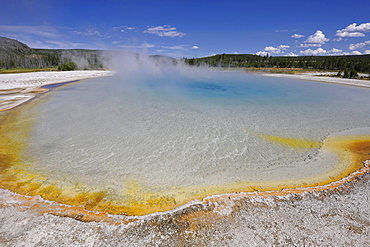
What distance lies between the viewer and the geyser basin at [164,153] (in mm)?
4121

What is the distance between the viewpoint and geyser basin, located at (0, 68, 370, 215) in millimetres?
4121

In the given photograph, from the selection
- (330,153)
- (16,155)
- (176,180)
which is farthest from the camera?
(330,153)

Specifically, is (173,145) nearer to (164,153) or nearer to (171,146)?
(171,146)

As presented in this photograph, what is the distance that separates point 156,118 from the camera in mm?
8859

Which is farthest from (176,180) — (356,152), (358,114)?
(358,114)

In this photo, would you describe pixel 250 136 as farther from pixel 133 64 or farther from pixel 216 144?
pixel 133 64

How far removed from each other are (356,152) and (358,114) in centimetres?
642

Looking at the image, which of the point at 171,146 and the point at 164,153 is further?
the point at 171,146

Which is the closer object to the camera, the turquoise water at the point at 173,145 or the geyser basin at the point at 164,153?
the geyser basin at the point at 164,153

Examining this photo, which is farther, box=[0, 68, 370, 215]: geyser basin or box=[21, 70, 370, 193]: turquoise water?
box=[21, 70, 370, 193]: turquoise water

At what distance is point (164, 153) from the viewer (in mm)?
5734

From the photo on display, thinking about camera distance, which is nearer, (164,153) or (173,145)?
(164,153)

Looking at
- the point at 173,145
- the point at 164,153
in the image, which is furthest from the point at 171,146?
the point at 164,153

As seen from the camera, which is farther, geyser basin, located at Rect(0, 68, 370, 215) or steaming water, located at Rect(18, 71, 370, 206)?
steaming water, located at Rect(18, 71, 370, 206)
